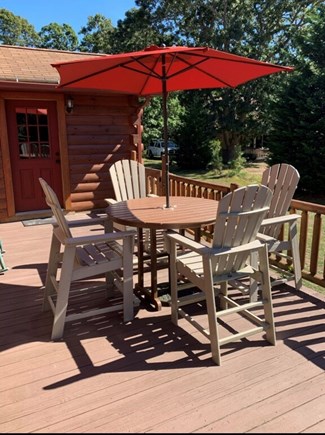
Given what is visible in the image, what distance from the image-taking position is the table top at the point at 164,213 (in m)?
2.55

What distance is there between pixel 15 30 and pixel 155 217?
32949 mm

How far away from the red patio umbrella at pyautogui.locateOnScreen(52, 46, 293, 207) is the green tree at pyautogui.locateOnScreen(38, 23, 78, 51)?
29643mm

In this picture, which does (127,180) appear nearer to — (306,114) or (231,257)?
(231,257)

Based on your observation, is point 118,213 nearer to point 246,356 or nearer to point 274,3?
point 246,356

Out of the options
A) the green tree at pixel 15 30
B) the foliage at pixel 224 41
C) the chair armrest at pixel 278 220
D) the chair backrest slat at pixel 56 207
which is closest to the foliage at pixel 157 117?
the foliage at pixel 224 41

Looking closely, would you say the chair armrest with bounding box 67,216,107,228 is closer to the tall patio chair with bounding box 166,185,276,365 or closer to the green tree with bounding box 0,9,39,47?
the tall patio chair with bounding box 166,185,276,365

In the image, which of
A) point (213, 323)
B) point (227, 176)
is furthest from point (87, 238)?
point (227, 176)

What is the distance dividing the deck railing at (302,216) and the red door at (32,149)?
171 centimetres

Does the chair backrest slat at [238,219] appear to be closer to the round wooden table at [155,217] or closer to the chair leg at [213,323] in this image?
the chair leg at [213,323]

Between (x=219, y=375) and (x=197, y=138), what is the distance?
13.7m

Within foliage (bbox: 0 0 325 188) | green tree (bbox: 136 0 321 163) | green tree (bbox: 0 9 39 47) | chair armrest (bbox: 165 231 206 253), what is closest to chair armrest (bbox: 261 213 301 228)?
chair armrest (bbox: 165 231 206 253)

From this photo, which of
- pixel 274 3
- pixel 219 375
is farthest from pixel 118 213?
pixel 274 3

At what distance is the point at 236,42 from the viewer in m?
15.2

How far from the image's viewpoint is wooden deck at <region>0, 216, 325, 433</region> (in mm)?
1721
